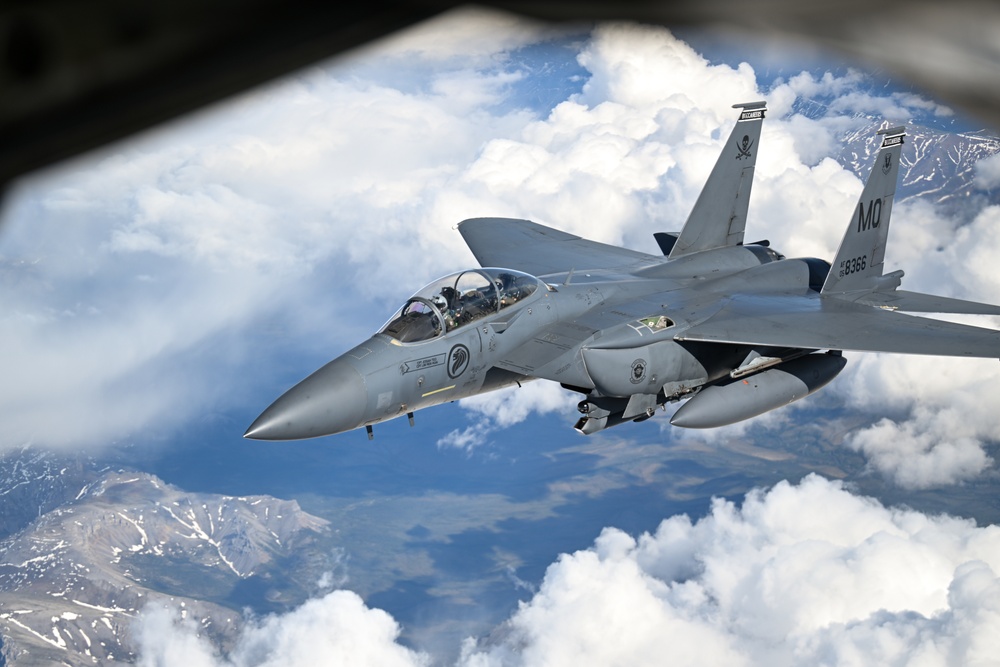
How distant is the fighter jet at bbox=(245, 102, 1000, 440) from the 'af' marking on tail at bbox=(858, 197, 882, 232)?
32 mm

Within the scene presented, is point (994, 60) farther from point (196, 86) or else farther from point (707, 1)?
point (196, 86)

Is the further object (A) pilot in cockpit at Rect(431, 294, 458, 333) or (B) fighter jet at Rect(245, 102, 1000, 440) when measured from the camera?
(A) pilot in cockpit at Rect(431, 294, 458, 333)

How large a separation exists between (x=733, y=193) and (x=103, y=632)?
110m

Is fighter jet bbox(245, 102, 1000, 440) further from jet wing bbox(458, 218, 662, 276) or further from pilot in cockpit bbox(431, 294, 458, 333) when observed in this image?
jet wing bbox(458, 218, 662, 276)

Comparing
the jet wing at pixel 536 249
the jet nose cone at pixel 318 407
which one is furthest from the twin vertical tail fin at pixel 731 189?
the jet nose cone at pixel 318 407

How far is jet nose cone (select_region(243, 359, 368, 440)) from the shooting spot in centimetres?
1333

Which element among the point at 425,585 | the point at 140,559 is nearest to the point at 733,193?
the point at 425,585

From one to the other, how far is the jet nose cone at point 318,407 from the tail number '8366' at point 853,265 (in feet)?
A: 36.6

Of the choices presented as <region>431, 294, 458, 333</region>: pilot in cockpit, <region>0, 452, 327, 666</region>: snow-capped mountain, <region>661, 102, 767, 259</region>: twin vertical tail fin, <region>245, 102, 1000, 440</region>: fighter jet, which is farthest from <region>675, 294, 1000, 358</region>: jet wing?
<region>0, 452, 327, 666</region>: snow-capped mountain

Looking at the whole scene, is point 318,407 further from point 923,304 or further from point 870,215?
point 923,304

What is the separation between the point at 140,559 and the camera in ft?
418

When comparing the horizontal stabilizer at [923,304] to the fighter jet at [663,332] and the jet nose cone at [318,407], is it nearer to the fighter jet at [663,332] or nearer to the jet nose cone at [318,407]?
the fighter jet at [663,332]

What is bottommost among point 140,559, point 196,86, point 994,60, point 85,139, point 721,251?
point 140,559

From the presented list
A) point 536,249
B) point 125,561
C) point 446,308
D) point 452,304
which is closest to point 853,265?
point 536,249
